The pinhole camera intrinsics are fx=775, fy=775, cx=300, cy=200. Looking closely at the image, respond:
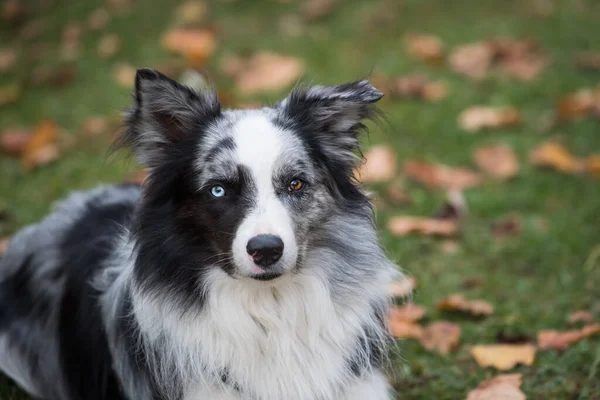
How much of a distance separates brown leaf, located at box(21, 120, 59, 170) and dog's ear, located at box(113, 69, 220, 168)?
382 cm

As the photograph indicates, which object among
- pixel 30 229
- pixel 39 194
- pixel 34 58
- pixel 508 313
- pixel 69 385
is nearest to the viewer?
pixel 69 385

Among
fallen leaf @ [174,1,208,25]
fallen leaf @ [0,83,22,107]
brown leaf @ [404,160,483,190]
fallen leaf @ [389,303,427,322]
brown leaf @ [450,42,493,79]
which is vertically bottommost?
fallen leaf @ [389,303,427,322]

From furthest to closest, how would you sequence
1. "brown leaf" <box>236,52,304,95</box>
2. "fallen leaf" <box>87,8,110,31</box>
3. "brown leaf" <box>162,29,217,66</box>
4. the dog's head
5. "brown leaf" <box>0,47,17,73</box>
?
"fallen leaf" <box>87,8,110,31</box> < "brown leaf" <box>0,47,17,73</box> < "brown leaf" <box>162,29,217,66</box> < "brown leaf" <box>236,52,304,95</box> < the dog's head

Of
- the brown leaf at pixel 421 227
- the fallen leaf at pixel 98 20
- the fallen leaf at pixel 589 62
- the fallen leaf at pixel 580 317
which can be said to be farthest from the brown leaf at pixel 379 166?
the fallen leaf at pixel 98 20

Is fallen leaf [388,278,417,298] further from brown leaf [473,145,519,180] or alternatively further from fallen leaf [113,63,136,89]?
fallen leaf [113,63,136,89]

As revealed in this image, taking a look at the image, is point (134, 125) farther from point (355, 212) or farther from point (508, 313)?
point (508, 313)

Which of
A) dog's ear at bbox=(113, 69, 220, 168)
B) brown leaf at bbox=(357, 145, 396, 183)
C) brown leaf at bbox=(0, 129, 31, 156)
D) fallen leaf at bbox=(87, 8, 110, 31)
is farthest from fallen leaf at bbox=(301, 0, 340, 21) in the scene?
dog's ear at bbox=(113, 69, 220, 168)

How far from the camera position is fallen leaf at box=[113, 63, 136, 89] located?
27.3 feet

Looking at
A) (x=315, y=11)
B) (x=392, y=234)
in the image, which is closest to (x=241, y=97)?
(x=315, y=11)

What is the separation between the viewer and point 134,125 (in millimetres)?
3432

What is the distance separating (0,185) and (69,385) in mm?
3352

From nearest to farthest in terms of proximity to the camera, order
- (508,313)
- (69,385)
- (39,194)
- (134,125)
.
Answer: (134,125), (69,385), (508,313), (39,194)

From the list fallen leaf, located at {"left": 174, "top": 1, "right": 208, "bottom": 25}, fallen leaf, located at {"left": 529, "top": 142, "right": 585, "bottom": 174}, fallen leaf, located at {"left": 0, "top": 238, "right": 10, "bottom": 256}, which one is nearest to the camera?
fallen leaf, located at {"left": 0, "top": 238, "right": 10, "bottom": 256}

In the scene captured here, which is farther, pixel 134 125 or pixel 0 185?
pixel 0 185
